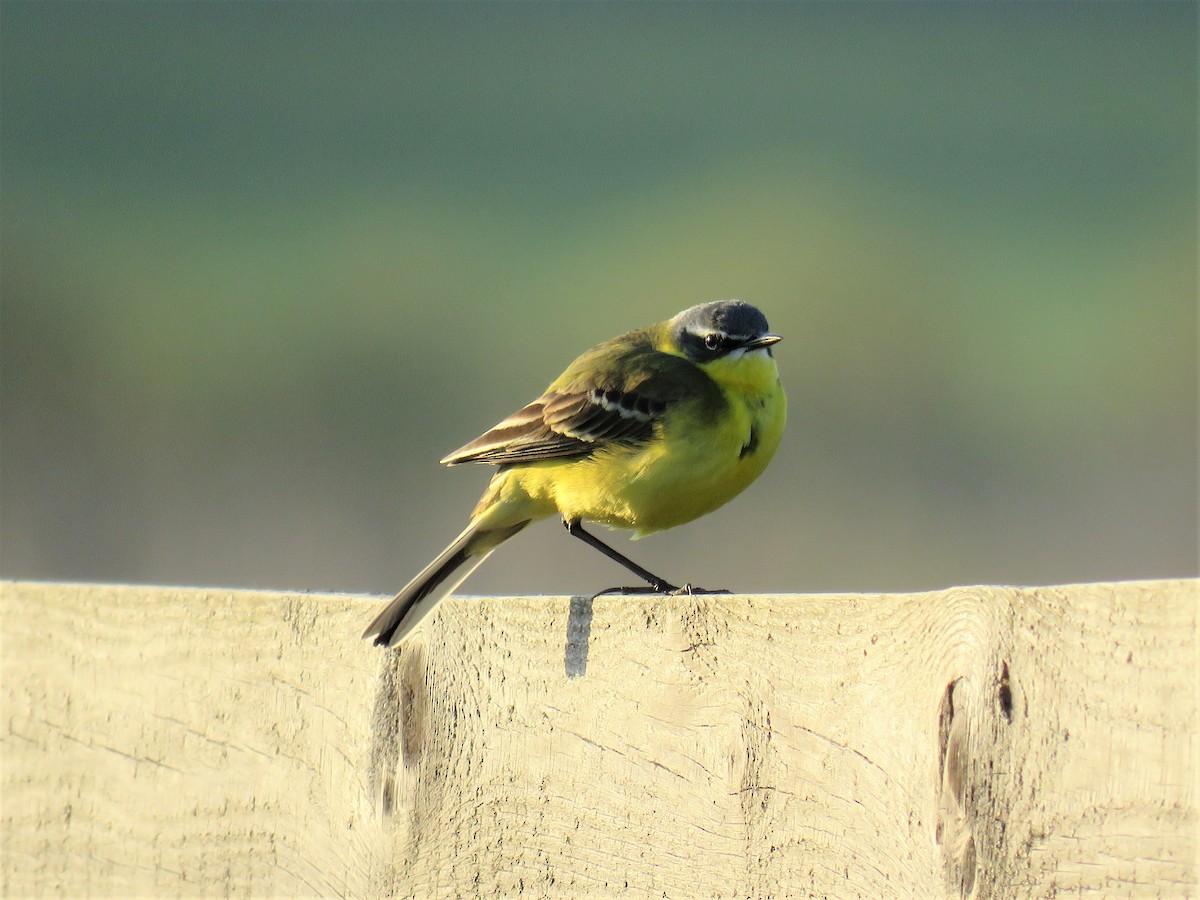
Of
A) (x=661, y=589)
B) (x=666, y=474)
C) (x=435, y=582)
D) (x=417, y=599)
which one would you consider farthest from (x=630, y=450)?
(x=417, y=599)

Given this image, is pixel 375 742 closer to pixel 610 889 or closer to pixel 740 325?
pixel 610 889

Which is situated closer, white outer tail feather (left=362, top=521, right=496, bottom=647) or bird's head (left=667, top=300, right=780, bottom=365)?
white outer tail feather (left=362, top=521, right=496, bottom=647)

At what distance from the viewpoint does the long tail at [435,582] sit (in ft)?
9.75

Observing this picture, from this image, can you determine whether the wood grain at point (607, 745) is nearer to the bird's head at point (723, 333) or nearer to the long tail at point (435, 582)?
the long tail at point (435, 582)

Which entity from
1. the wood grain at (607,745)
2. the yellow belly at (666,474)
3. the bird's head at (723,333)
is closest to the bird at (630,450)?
the yellow belly at (666,474)

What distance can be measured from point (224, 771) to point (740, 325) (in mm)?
2551

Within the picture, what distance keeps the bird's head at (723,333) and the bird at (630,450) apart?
0.13 metres

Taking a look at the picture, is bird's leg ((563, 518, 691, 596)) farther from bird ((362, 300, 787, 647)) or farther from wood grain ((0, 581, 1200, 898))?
wood grain ((0, 581, 1200, 898))

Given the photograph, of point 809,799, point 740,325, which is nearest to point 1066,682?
point 809,799

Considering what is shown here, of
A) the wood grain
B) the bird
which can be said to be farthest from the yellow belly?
the wood grain

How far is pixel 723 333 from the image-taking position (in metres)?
4.93

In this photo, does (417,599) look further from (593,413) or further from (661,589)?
(593,413)

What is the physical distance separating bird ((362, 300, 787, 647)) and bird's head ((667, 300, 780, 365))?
0.41 feet

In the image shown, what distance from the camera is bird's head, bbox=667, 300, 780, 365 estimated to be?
4887mm
